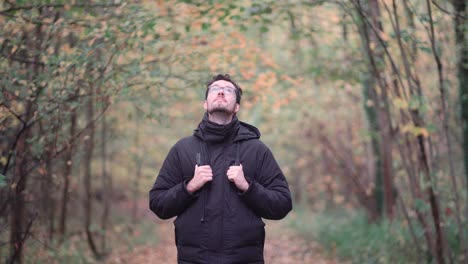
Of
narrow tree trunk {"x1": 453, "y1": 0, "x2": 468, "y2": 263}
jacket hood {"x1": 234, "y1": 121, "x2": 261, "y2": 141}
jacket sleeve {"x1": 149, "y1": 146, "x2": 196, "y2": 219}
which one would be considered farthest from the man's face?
narrow tree trunk {"x1": 453, "y1": 0, "x2": 468, "y2": 263}

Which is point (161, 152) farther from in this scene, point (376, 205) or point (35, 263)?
point (35, 263)

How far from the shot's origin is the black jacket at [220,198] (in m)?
2.95

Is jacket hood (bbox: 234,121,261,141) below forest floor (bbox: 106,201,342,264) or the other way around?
the other way around

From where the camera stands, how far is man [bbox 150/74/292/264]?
2947 millimetres

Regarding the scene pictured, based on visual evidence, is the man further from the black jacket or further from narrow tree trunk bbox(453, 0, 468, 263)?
narrow tree trunk bbox(453, 0, 468, 263)

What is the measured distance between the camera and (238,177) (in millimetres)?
2912

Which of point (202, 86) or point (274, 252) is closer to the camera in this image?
point (202, 86)

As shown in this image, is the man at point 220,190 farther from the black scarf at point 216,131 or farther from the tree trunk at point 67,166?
the tree trunk at point 67,166

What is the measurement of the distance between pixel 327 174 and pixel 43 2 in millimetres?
14992

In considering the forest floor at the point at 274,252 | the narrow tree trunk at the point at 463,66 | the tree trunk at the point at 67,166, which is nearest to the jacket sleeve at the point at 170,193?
the tree trunk at the point at 67,166

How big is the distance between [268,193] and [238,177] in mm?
232

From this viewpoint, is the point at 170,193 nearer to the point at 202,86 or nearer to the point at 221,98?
the point at 221,98

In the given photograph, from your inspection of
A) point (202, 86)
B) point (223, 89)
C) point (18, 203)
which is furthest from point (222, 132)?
point (202, 86)

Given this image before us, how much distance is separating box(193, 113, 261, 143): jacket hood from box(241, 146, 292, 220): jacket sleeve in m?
0.19
